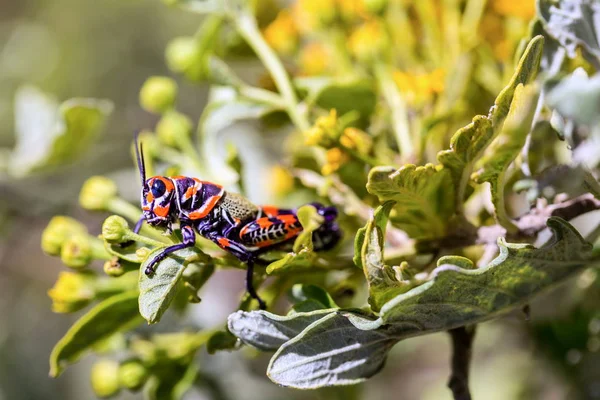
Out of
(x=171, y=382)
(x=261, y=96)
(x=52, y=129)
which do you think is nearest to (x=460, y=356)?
(x=171, y=382)

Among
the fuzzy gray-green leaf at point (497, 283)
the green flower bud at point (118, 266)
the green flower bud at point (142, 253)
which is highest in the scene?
the green flower bud at point (142, 253)

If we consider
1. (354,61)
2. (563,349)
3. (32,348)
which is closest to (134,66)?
(32,348)

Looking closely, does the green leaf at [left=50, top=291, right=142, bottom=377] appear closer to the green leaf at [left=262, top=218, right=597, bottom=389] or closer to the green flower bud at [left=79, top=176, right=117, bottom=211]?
the green flower bud at [left=79, top=176, right=117, bottom=211]

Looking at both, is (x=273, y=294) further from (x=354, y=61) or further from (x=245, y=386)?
(x=245, y=386)

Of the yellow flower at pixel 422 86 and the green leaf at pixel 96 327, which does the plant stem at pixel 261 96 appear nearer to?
the yellow flower at pixel 422 86

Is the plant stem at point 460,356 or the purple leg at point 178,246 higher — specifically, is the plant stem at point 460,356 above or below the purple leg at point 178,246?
below

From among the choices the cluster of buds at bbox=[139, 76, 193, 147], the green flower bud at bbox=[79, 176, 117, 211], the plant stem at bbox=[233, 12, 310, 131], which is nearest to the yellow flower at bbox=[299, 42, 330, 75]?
the plant stem at bbox=[233, 12, 310, 131]

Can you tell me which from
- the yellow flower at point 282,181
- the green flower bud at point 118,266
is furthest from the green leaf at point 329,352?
the yellow flower at point 282,181
